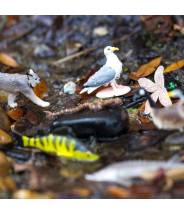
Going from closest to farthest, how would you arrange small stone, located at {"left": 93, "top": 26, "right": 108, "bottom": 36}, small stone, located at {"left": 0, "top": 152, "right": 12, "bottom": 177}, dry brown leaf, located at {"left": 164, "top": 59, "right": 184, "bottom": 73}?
small stone, located at {"left": 0, "top": 152, "right": 12, "bottom": 177}, dry brown leaf, located at {"left": 164, "top": 59, "right": 184, "bottom": 73}, small stone, located at {"left": 93, "top": 26, "right": 108, "bottom": 36}

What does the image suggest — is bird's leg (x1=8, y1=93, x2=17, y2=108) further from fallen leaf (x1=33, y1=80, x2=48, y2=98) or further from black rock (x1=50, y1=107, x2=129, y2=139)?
black rock (x1=50, y1=107, x2=129, y2=139)

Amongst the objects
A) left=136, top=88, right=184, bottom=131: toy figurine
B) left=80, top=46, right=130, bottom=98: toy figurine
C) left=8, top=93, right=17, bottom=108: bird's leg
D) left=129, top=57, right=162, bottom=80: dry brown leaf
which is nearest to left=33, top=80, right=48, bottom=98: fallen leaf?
left=8, top=93, right=17, bottom=108: bird's leg

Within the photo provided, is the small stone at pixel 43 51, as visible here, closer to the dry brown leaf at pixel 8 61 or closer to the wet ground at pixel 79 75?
the wet ground at pixel 79 75

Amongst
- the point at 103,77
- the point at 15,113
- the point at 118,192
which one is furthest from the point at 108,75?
the point at 118,192

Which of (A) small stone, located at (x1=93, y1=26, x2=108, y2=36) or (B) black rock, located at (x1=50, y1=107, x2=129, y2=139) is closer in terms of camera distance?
(B) black rock, located at (x1=50, y1=107, x2=129, y2=139)

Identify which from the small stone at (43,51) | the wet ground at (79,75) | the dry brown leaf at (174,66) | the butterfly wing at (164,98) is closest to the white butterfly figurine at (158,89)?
the butterfly wing at (164,98)

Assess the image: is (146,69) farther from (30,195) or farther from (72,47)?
(30,195)

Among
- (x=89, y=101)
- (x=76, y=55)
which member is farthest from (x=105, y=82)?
(x=76, y=55)

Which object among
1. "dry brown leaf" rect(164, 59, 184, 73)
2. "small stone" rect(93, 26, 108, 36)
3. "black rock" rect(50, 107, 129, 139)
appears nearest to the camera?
"black rock" rect(50, 107, 129, 139)
